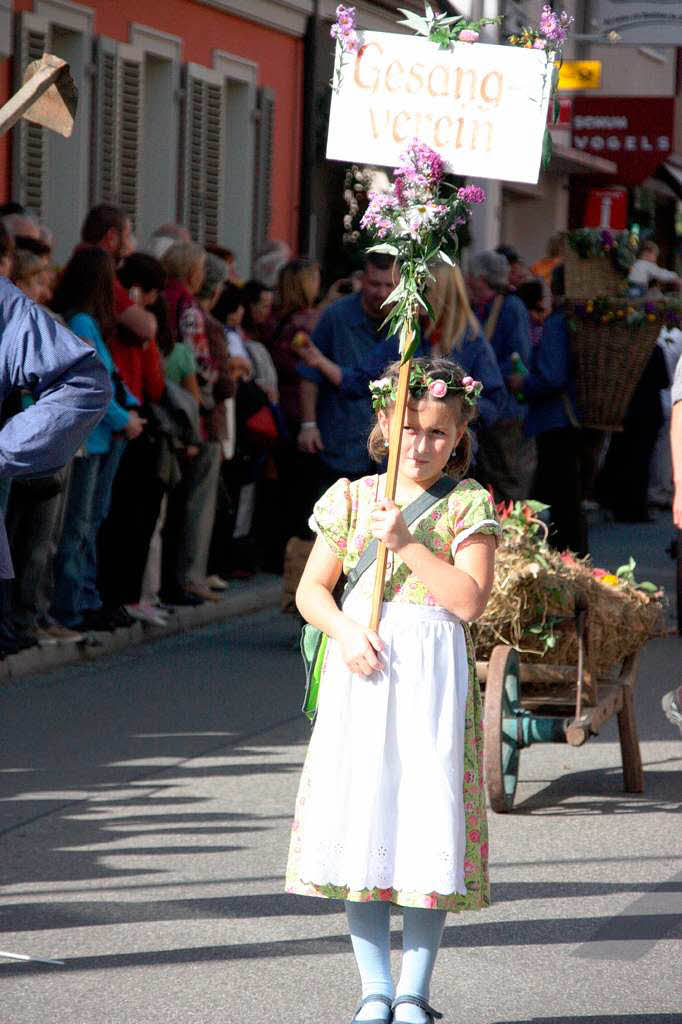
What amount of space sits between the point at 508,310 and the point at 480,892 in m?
8.37

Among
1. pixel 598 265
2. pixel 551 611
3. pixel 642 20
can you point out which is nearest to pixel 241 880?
pixel 551 611

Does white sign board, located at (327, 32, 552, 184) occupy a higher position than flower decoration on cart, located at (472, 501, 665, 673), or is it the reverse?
white sign board, located at (327, 32, 552, 184)

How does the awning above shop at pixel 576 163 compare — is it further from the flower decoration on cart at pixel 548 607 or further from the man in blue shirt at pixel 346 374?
the flower decoration on cart at pixel 548 607

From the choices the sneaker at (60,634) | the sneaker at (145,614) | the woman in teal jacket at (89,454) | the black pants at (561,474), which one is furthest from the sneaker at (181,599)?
the black pants at (561,474)

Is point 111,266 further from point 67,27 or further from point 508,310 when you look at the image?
point 67,27

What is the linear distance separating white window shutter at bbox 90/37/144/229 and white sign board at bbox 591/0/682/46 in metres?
5.32

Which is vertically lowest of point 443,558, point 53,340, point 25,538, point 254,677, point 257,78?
point 254,677

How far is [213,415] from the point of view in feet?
38.3

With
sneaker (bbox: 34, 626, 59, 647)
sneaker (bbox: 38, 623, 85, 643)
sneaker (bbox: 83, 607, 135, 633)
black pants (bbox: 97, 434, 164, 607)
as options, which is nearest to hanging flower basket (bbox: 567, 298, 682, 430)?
black pants (bbox: 97, 434, 164, 607)

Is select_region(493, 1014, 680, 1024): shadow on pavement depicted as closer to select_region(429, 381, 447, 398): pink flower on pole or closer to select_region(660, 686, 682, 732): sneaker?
select_region(429, 381, 447, 398): pink flower on pole

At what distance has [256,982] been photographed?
494cm

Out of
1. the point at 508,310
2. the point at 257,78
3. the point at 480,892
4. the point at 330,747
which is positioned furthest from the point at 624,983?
the point at 257,78

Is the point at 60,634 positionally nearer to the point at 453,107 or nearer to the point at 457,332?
the point at 457,332

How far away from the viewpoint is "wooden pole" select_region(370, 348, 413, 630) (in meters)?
4.37
